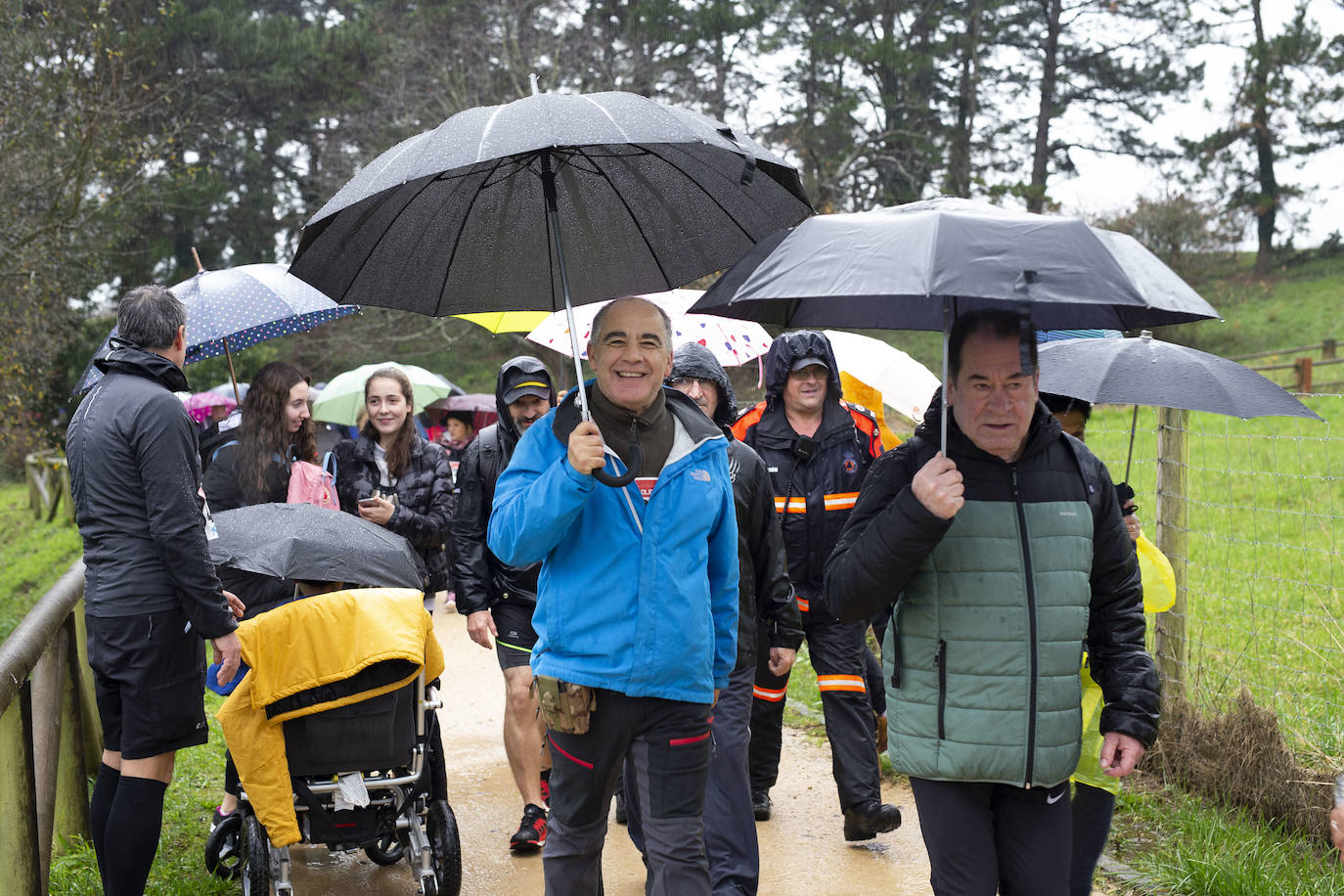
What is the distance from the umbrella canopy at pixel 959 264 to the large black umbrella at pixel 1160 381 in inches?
18.0

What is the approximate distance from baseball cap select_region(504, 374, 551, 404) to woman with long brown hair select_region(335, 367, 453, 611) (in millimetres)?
798

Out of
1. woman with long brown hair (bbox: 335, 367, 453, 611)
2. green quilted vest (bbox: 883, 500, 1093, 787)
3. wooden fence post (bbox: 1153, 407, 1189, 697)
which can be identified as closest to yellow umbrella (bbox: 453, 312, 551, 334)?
woman with long brown hair (bbox: 335, 367, 453, 611)

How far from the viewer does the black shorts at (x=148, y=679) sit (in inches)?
154

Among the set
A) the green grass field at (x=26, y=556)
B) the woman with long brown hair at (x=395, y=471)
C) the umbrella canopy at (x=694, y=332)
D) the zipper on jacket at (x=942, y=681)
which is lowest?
the green grass field at (x=26, y=556)

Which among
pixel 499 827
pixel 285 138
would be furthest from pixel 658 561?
pixel 285 138

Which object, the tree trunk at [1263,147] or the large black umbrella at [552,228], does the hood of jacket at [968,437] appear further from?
the tree trunk at [1263,147]

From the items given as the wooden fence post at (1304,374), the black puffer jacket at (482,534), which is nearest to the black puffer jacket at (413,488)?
the black puffer jacket at (482,534)

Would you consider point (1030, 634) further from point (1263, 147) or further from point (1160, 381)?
point (1263, 147)

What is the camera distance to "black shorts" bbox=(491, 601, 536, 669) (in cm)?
523

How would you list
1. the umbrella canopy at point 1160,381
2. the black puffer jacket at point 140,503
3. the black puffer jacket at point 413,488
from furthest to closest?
the black puffer jacket at point 413,488 < the black puffer jacket at point 140,503 < the umbrella canopy at point 1160,381

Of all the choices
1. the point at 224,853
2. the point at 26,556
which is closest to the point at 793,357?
the point at 224,853

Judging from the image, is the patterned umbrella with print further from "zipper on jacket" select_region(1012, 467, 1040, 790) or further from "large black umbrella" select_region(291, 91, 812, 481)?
"zipper on jacket" select_region(1012, 467, 1040, 790)

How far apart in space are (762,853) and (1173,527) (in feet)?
7.94

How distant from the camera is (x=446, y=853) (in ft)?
14.2
